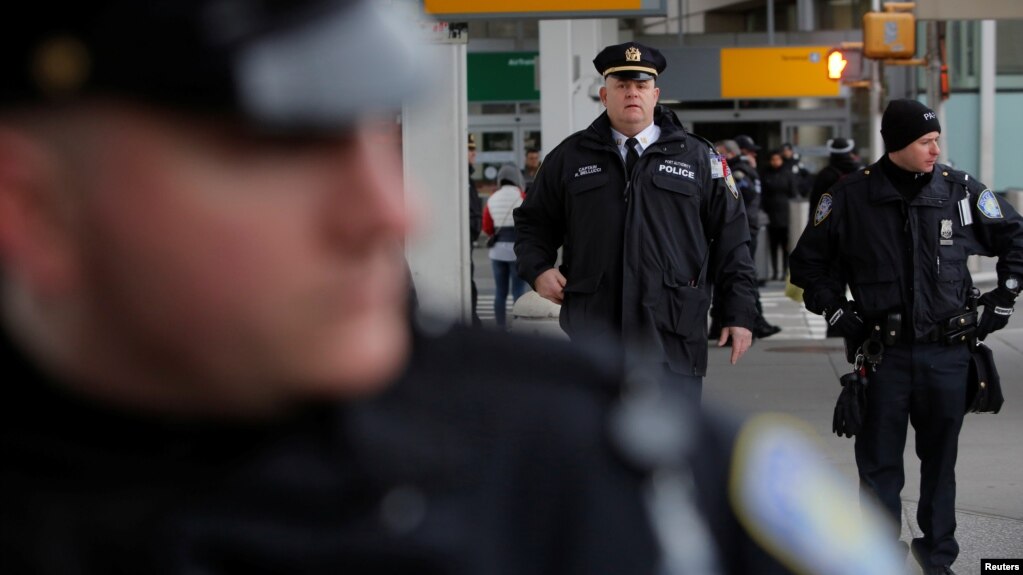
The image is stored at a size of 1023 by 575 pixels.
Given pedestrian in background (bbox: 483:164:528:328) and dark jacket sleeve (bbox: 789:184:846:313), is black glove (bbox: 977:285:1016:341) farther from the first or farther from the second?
pedestrian in background (bbox: 483:164:528:328)

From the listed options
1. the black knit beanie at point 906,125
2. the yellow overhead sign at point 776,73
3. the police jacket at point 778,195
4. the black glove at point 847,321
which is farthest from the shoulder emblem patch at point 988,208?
the yellow overhead sign at point 776,73

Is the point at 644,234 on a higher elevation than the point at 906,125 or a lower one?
lower

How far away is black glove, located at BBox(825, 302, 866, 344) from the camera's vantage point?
6047 millimetres

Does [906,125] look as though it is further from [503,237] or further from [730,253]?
[503,237]

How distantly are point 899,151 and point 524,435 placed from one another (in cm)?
540

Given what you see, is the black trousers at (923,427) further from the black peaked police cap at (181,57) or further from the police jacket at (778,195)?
the police jacket at (778,195)

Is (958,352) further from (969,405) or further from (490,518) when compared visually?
(490,518)

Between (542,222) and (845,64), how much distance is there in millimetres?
17563

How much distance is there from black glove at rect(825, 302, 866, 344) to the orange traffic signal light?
17.1 metres

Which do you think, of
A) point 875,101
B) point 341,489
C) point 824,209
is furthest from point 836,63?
point 341,489

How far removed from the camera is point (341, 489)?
826 millimetres

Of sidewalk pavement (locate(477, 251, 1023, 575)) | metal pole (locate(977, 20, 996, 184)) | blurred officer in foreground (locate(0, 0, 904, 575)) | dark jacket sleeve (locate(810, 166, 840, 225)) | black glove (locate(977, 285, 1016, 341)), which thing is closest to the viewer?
blurred officer in foreground (locate(0, 0, 904, 575))

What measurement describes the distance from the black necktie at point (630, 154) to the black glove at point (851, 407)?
4.05 feet

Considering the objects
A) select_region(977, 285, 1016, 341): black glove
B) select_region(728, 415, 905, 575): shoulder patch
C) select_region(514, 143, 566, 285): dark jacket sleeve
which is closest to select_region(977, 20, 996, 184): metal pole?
select_region(977, 285, 1016, 341): black glove
